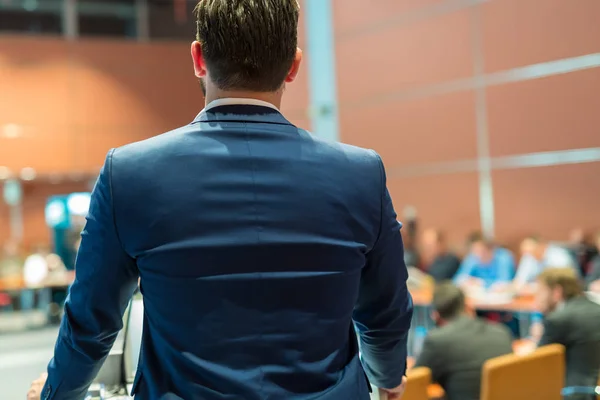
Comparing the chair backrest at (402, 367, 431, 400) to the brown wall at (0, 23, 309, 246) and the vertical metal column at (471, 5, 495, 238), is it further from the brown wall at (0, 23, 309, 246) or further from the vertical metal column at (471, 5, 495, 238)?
the brown wall at (0, 23, 309, 246)

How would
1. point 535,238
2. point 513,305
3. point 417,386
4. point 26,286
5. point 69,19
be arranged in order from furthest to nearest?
point 69,19
point 26,286
point 535,238
point 513,305
point 417,386

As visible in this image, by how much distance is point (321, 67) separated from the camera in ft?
32.6

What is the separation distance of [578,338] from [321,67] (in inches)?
276

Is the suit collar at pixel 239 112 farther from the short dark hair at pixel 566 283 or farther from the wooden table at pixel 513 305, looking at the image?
the wooden table at pixel 513 305

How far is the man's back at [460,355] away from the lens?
3436 mm

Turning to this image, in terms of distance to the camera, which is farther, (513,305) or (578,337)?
(513,305)

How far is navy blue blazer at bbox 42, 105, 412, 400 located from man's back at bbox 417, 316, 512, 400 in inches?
106

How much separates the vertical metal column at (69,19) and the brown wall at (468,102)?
15.0ft

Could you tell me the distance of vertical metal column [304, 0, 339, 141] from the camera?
9844 millimetres

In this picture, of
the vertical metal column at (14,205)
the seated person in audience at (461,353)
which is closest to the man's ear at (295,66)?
the seated person in audience at (461,353)

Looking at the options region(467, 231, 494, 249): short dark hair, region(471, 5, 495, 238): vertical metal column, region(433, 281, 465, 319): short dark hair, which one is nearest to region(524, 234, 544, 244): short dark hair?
region(467, 231, 494, 249): short dark hair

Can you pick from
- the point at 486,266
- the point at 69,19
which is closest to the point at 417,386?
the point at 486,266

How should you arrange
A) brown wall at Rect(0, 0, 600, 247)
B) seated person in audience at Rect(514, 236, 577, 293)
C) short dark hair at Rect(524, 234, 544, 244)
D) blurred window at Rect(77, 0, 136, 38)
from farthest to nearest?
blurred window at Rect(77, 0, 136, 38)
brown wall at Rect(0, 0, 600, 247)
short dark hair at Rect(524, 234, 544, 244)
seated person in audience at Rect(514, 236, 577, 293)

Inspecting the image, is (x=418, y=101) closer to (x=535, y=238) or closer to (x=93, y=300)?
(x=535, y=238)
